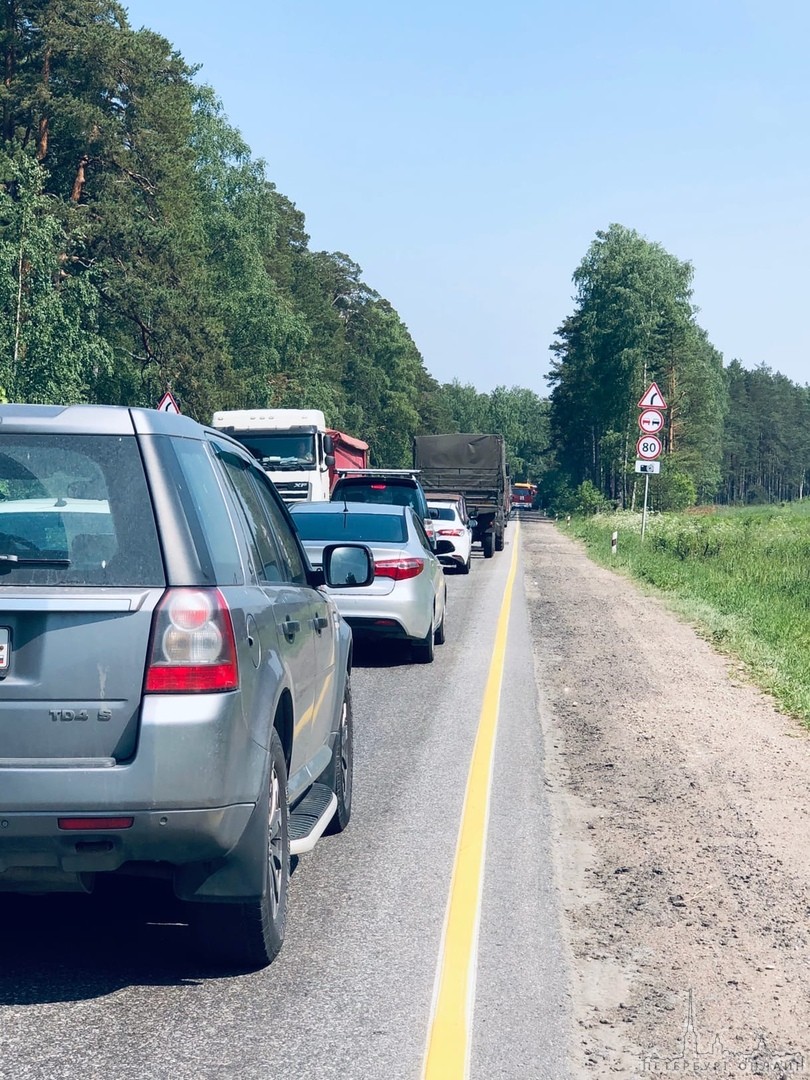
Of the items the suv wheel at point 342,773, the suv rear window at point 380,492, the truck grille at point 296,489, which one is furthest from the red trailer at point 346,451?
the suv wheel at point 342,773

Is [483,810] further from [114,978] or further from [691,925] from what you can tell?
[114,978]

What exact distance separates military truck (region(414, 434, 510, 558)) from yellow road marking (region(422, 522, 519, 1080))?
1207 inches

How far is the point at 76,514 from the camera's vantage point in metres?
4.32

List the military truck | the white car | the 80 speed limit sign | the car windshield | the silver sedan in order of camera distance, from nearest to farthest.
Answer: the silver sedan, the car windshield, the white car, the 80 speed limit sign, the military truck

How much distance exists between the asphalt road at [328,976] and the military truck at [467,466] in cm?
3219

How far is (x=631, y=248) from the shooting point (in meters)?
79.7

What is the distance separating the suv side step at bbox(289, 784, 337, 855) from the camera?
5129 mm

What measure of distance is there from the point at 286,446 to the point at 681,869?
2745 cm

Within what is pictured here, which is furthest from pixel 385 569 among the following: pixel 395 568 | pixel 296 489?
pixel 296 489

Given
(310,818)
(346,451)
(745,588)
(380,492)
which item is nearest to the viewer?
(310,818)

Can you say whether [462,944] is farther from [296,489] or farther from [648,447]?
[296,489]

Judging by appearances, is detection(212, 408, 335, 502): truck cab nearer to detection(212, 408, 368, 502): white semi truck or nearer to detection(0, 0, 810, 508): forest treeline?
detection(212, 408, 368, 502): white semi truck

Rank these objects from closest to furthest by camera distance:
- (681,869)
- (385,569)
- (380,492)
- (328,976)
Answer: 1. (328,976)
2. (681,869)
3. (385,569)
4. (380,492)

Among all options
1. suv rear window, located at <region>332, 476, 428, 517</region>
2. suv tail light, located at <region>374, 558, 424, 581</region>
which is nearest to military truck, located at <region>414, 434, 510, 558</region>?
suv rear window, located at <region>332, 476, 428, 517</region>
